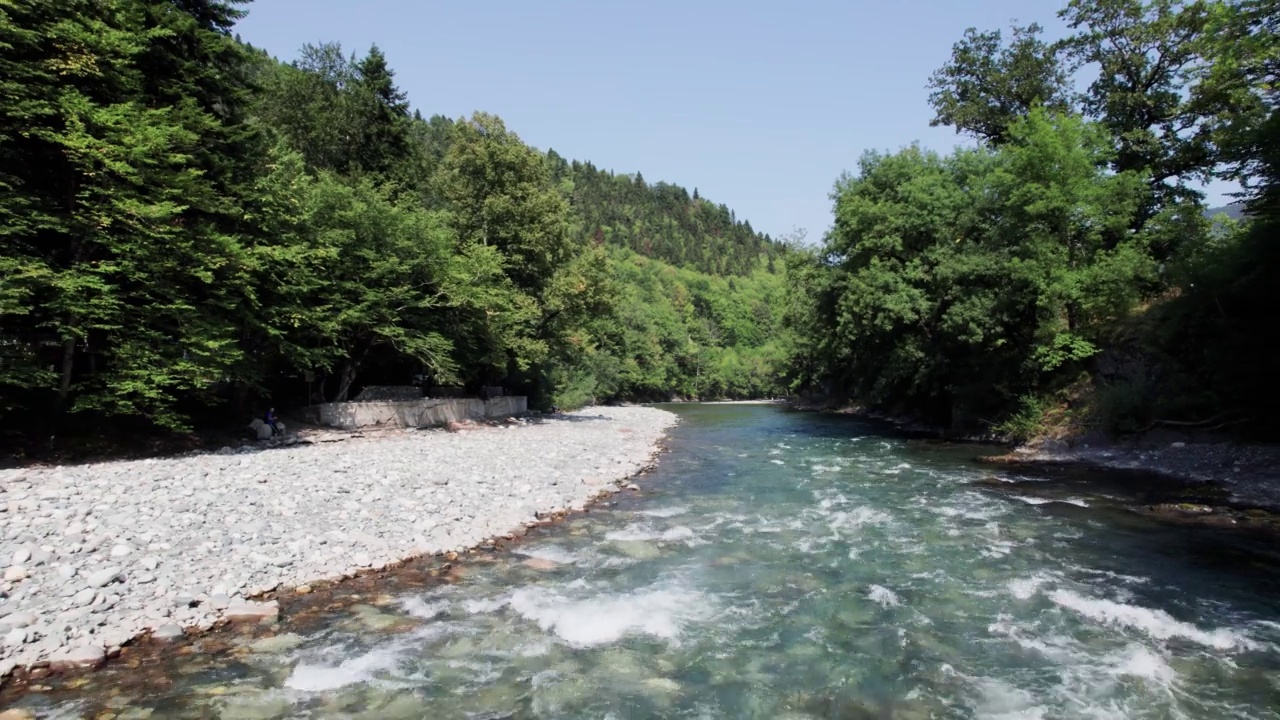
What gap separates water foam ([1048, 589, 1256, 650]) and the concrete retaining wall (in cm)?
2345

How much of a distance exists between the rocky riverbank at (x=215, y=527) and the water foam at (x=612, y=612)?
3061 mm

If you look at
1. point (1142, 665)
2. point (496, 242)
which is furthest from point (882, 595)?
point (496, 242)

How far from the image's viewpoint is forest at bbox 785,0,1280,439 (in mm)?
18031

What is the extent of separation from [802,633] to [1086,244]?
2335 centimetres

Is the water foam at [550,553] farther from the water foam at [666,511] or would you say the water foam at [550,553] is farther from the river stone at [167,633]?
the river stone at [167,633]

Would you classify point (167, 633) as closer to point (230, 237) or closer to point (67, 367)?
point (67, 367)

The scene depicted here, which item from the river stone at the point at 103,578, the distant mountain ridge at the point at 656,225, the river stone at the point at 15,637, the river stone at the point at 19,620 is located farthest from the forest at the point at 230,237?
the distant mountain ridge at the point at 656,225

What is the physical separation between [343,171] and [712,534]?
3254cm

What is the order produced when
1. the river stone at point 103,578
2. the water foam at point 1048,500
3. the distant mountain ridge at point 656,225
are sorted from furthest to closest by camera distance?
the distant mountain ridge at point 656,225, the water foam at point 1048,500, the river stone at point 103,578

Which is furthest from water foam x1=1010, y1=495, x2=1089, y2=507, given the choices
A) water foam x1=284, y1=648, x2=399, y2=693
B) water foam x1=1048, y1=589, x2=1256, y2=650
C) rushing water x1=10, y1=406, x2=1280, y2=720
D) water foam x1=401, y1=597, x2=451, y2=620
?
water foam x1=284, y1=648, x2=399, y2=693

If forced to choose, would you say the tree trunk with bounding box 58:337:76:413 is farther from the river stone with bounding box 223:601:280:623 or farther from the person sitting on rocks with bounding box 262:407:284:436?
the river stone with bounding box 223:601:280:623

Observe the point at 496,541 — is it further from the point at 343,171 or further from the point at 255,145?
the point at 343,171

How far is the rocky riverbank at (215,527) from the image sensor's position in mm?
7156

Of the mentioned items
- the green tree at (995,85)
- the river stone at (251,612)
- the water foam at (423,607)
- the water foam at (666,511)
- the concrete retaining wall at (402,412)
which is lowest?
the water foam at (666,511)
